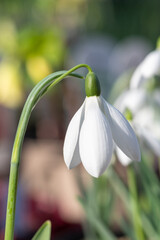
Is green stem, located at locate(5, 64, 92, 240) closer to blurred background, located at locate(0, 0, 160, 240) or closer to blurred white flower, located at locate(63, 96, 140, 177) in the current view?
blurred white flower, located at locate(63, 96, 140, 177)

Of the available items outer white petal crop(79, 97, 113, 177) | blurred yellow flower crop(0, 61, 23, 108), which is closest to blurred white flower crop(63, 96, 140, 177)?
outer white petal crop(79, 97, 113, 177)

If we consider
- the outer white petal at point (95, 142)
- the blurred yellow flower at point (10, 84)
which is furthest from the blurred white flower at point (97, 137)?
the blurred yellow flower at point (10, 84)

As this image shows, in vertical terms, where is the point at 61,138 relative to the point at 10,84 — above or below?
below

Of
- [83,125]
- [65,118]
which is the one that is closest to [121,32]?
[65,118]

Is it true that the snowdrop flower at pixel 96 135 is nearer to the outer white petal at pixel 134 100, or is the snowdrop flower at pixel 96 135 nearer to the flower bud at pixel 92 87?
the flower bud at pixel 92 87

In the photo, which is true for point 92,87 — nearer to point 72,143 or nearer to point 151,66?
point 72,143

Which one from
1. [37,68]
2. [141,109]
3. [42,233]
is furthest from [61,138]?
[42,233]
